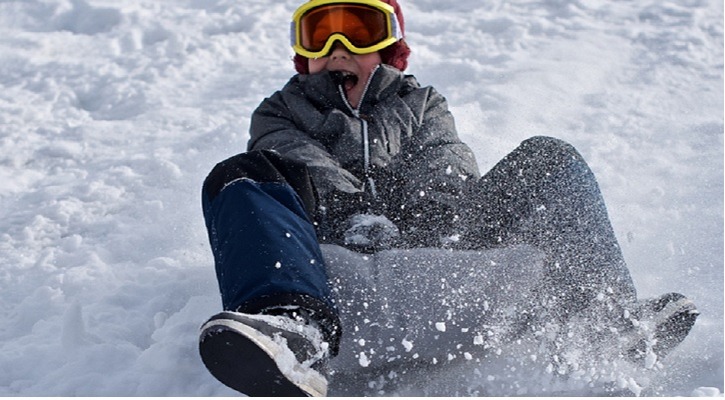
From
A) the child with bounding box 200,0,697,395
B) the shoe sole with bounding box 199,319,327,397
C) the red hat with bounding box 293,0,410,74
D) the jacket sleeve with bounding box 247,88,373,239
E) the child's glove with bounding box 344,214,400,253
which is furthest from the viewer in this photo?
the red hat with bounding box 293,0,410,74

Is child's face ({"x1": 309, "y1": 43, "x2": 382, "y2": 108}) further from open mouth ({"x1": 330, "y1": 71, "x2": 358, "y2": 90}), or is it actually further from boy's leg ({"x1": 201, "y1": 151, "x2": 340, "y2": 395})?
boy's leg ({"x1": 201, "y1": 151, "x2": 340, "y2": 395})

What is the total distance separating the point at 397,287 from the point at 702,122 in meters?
2.76

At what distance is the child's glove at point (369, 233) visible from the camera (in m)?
2.83

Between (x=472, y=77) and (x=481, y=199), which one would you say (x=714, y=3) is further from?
(x=481, y=199)

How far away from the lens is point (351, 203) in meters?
2.94

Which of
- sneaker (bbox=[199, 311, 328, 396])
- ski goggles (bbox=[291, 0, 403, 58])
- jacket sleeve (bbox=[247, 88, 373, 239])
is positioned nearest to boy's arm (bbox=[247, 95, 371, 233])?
jacket sleeve (bbox=[247, 88, 373, 239])

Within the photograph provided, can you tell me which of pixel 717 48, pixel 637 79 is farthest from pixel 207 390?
pixel 717 48

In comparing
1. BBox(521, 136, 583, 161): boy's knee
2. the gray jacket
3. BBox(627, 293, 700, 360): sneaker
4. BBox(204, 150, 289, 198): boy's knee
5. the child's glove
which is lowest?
BBox(627, 293, 700, 360): sneaker

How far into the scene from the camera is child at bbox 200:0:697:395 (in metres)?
2.15

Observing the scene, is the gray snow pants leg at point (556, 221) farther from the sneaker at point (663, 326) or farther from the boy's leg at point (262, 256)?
the boy's leg at point (262, 256)

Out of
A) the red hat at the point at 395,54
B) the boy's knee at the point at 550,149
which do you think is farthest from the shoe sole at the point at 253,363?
the red hat at the point at 395,54

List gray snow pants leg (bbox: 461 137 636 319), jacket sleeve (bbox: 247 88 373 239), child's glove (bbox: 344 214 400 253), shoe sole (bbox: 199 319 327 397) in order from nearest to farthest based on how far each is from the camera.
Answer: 1. shoe sole (bbox: 199 319 327 397)
2. gray snow pants leg (bbox: 461 137 636 319)
3. child's glove (bbox: 344 214 400 253)
4. jacket sleeve (bbox: 247 88 373 239)

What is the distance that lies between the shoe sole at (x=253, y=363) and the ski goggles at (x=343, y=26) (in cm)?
162

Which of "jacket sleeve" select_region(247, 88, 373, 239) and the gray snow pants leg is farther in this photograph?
"jacket sleeve" select_region(247, 88, 373, 239)
